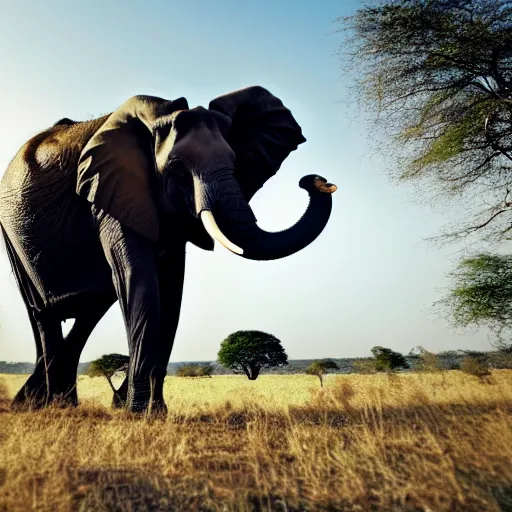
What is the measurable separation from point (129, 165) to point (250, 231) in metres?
1.96

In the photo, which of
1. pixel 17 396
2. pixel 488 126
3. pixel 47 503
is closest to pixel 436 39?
pixel 488 126

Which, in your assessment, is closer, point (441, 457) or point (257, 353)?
point (441, 457)

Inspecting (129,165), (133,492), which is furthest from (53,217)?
(133,492)

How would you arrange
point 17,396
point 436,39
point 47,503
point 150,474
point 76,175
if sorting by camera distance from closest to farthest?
point 47,503, point 150,474, point 76,175, point 17,396, point 436,39

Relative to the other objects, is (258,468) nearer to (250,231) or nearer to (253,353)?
(250,231)

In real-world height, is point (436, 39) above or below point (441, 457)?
above

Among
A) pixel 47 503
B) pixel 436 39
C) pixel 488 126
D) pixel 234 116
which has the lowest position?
pixel 47 503

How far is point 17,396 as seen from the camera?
26.8 ft

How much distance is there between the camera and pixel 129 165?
7.04 meters

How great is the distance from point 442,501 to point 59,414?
554 cm

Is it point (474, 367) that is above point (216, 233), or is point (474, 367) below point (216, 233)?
below

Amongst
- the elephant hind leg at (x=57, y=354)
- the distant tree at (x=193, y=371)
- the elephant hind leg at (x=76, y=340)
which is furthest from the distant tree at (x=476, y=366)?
the distant tree at (x=193, y=371)

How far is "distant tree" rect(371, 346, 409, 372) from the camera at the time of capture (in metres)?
Result: 27.3

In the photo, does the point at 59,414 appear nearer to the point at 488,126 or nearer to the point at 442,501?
the point at 442,501
